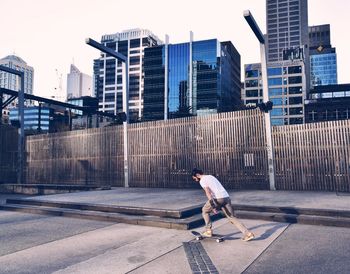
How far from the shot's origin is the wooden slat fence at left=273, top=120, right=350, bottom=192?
40.9ft

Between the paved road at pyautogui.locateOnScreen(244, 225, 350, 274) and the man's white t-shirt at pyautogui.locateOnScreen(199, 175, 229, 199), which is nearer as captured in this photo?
the paved road at pyautogui.locateOnScreen(244, 225, 350, 274)

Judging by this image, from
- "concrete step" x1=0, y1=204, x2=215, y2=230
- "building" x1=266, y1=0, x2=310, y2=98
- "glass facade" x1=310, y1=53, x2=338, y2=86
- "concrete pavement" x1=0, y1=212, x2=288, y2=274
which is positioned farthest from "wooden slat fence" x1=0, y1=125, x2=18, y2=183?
"glass facade" x1=310, y1=53, x2=338, y2=86

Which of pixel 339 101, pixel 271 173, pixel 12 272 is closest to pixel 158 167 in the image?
pixel 271 173

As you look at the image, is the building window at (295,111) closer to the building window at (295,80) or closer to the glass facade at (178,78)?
the building window at (295,80)

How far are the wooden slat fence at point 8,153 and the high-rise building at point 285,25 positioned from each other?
17886 centimetres

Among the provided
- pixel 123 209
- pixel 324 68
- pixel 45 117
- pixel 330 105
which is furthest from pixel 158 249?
pixel 324 68

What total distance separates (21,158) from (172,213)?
64.7 feet

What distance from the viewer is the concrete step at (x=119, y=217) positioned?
25.8 ft

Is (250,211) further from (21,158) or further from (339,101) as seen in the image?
(339,101)

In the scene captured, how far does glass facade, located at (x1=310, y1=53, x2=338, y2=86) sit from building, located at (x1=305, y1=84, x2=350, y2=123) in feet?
337

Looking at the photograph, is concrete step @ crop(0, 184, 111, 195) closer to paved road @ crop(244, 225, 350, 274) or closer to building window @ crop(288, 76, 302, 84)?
paved road @ crop(244, 225, 350, 274)

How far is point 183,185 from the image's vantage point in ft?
53.5

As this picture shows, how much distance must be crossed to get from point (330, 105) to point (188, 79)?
47.3m

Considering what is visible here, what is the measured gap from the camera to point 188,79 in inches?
4097
